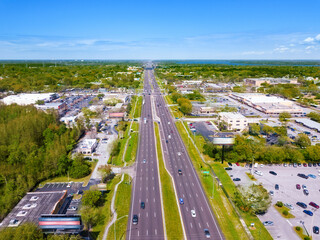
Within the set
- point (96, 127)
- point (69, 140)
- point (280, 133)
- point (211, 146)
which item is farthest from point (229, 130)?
point (69, 140)

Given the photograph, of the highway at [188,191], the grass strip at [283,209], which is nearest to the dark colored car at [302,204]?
the grass strip at [283,209]

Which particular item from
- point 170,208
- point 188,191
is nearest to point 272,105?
point 188,191

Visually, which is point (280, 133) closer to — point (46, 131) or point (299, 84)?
point (46, 131)

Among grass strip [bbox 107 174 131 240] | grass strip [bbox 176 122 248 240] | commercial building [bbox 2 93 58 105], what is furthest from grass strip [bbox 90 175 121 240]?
commercial building [bbox 2 93 58 105]

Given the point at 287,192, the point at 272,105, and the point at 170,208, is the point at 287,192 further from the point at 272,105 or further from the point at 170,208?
the point at 272,105

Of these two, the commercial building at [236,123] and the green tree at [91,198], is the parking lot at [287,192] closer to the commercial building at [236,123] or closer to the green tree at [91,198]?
the commercial building at [236,123]
